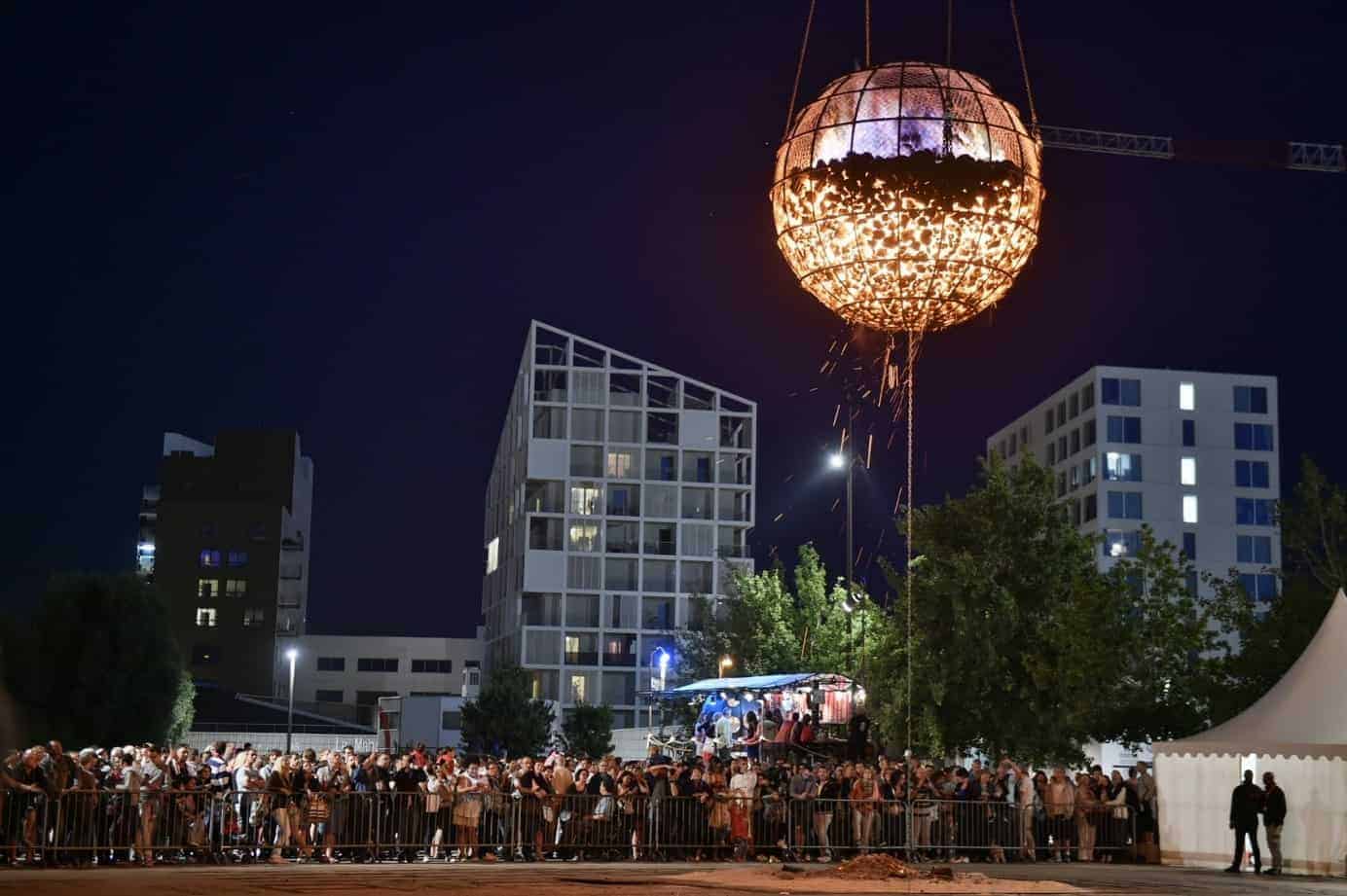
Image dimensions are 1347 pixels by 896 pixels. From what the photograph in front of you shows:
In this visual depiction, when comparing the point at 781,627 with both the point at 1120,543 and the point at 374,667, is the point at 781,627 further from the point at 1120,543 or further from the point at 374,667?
the point at 374,667

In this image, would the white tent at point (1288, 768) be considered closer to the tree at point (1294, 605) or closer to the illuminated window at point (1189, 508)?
the tree at point (1294, 605)

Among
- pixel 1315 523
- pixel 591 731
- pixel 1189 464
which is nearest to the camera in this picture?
pixel 1315 523

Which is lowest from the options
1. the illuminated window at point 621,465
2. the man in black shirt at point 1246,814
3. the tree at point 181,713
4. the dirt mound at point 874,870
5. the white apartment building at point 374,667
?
the dirt mound at point 874,870

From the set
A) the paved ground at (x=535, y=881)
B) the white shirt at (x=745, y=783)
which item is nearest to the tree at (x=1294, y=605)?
the paved ground at (x=535, y=881)

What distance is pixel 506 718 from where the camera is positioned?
66750mm

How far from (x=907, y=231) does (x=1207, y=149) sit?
90.2 m

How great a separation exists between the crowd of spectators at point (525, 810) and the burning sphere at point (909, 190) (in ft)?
40.9

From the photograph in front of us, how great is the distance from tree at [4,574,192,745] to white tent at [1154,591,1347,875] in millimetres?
45577

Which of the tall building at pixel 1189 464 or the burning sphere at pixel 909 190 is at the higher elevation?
the tall building at pixel 1189 464

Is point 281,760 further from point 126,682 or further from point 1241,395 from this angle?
point 1241,395

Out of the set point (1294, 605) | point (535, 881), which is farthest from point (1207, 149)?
point (535, 881)

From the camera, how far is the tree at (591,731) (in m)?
70.7

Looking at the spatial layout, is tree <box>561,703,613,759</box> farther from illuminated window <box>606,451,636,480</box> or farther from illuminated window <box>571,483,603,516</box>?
illuminated window <box>606,451,636,480</box>

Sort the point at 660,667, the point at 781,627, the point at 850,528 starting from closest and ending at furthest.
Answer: the point at 850,528
the point at 781,627
the point at 660,667
